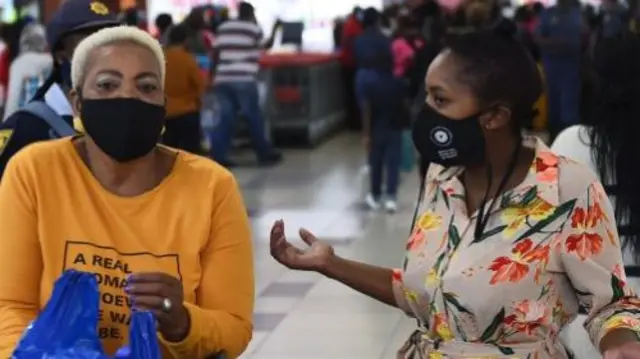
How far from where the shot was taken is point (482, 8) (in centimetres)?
1077

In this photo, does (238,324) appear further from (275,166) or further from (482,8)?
(275,166)

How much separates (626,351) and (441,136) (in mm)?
563

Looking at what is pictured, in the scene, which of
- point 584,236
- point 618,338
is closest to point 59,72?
point 584,236

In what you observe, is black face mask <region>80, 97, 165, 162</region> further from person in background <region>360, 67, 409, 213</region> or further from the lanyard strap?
person in background <region>360, 67, 409, 213</region>

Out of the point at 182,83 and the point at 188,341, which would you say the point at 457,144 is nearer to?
the point at 188,341

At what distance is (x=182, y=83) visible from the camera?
37.8 ft

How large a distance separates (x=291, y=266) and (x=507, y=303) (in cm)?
48

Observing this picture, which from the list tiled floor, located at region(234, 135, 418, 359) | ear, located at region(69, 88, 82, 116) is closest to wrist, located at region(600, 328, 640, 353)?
ear, located at region(69, 88, 82, 116)

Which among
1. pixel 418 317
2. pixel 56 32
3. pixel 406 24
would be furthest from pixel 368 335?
pixel 406 24

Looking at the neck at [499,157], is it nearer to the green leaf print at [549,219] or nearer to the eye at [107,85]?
the green leaf print at [549,219]

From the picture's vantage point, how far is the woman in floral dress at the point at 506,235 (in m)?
2.48

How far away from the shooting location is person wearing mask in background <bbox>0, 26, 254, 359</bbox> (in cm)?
258

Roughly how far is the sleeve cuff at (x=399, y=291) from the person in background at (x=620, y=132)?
→ 4.03 ft

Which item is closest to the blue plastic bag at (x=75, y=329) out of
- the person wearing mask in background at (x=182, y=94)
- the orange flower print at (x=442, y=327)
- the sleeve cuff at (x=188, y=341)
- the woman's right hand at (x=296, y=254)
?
the sleeve cuff at (x=188, y=341)
